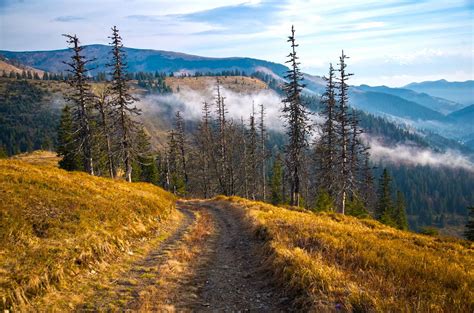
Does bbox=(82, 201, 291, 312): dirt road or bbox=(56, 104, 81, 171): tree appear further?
bbox=(56, 104, 81, 171): tree

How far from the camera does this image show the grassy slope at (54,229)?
7.91 meters

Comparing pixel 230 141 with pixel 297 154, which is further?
pixel 230 141

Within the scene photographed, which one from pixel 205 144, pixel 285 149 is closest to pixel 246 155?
pixel 205 144

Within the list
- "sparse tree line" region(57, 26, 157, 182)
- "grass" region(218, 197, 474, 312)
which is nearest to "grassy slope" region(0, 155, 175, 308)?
"grass" region(218, 197, 474, 312)

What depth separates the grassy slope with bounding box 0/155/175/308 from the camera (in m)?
7.91

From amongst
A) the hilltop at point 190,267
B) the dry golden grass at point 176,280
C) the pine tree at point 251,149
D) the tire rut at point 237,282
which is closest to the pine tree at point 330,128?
the pine tree at point 251,149

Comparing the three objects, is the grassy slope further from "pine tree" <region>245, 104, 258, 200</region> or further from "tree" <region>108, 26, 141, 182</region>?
"pine tree" <region>245, 104, 258, 200</region>

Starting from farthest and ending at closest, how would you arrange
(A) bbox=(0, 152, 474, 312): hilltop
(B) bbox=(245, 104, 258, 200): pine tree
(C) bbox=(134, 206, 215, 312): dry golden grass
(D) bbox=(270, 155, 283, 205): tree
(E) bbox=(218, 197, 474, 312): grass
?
1. (D) bbox=(270, 155, 283, 205): tree
2. (B) bbox=(245, 104, 258, 200): pine tree
3. (C) bbox=(134, 206, 215, 312): dry golden grass
4. (A) bbox=(0, 152, 474, 312): hilltop
5. (E) bbox=(218, 197, 474, 312): grass

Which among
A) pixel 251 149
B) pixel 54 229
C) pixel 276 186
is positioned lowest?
pixel 276 186

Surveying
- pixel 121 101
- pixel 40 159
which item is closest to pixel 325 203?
pixel 121 101

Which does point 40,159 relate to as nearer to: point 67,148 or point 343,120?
point 67,148

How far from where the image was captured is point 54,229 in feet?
35.9

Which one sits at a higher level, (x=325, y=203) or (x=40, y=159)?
(x=40, y=159)

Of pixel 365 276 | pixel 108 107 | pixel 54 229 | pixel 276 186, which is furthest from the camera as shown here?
pixel 276 186
